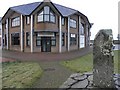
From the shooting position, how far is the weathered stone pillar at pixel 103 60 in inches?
235

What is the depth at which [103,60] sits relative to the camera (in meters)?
6.01

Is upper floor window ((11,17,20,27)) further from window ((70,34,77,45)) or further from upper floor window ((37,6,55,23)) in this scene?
window ((70,34,77,45))

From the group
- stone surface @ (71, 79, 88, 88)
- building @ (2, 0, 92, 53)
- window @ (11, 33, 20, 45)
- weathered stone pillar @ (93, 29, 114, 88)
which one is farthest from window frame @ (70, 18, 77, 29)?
weathered stone pillar @ (93, 29, 114, 88)

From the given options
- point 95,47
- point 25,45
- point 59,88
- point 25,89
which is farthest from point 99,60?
point 25,45

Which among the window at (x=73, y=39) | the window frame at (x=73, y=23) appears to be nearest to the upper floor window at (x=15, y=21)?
the window frame at (x=73, y=23)

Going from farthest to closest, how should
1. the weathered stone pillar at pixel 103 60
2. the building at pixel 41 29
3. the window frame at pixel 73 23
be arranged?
the window frame at pixel 73 23, the building at pixel 41 29, the weathered stone pillar at pixel 103 60

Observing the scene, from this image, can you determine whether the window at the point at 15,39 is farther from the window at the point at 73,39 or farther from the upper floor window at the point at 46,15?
the window at the point at 73,39

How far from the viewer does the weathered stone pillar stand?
19.6 ft

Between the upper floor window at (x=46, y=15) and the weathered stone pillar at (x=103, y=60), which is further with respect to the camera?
the upper floor window at (x=46, y=15)

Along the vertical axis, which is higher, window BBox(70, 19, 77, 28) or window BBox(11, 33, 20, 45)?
window BBox(70, 19, 77, 28)

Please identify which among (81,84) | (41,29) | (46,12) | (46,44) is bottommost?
(81,84)

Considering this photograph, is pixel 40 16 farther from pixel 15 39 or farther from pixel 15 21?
pixel 15 39

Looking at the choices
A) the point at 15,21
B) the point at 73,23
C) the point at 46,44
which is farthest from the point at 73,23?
the point at 15,21

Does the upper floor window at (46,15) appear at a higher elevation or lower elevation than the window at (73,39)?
higher
